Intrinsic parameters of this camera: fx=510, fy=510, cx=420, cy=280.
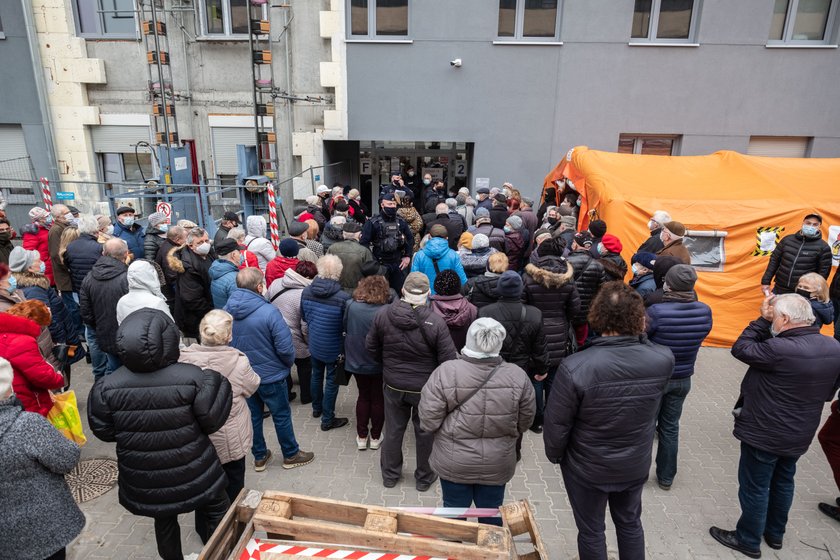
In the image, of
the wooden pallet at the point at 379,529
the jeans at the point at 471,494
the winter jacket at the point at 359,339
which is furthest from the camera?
the winter jacket at the point at 359,339

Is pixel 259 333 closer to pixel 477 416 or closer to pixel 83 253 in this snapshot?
pixel 477 416

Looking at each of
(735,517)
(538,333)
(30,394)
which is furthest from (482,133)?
(30,394)

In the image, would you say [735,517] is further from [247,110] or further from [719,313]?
[247,110]

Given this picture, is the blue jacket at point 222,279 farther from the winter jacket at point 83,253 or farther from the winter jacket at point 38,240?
the winter jacket at point 38,240

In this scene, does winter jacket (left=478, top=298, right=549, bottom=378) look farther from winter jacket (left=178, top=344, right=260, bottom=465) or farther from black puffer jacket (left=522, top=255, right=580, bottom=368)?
winter jacket (left=178, top=344, right=260, bottom=465)

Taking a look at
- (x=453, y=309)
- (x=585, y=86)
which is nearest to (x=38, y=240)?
(x=453, y=309)

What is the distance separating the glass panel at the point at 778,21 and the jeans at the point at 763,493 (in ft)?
37.4

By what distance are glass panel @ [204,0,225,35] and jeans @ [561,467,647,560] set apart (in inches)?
505

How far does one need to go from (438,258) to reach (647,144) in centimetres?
852

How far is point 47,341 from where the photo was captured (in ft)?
14.2

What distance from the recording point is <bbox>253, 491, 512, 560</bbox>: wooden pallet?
8.68ft

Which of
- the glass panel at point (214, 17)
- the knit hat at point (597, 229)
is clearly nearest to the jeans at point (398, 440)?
the knit hat at point (597, 229)

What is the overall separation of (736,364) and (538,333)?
434 cm

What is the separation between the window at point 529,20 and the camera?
11.3 metres
